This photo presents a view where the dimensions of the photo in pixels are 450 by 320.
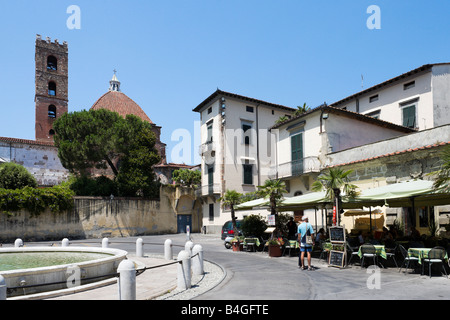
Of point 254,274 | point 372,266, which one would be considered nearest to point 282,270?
point 254,274

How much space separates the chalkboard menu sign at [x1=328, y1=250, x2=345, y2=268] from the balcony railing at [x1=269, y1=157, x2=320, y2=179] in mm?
11126

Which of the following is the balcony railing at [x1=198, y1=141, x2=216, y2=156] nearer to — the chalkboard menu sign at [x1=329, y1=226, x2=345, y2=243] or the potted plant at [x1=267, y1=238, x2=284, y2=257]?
the potted plant at [x1=267, y1=238, x2=284, y2=257]

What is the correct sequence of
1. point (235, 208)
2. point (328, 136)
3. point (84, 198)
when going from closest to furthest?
point (235, 208), point (328, 136), point (84, 198)

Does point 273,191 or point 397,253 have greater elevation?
point 273,191

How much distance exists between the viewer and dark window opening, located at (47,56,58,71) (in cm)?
4950

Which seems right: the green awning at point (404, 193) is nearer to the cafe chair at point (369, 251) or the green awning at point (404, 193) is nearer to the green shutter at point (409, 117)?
the cafe chair at point (369, 251)

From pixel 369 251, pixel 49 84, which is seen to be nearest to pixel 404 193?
pixel 369 251

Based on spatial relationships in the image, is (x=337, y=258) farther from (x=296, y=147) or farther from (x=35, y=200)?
(x=35, y=200)

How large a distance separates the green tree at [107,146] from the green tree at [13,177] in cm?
403

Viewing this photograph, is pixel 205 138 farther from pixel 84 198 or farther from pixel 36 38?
pixel 36 38

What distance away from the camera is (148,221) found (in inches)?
1373

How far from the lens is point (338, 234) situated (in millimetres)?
12055

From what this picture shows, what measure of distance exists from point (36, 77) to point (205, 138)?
87.8 ft

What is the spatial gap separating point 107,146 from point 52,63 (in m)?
23.2
